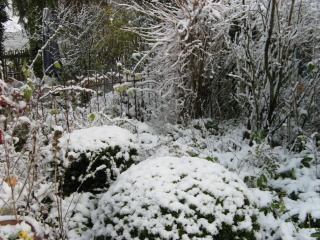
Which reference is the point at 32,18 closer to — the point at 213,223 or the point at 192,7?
the point at 192,7

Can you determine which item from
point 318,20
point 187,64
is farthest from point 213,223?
point 318,20

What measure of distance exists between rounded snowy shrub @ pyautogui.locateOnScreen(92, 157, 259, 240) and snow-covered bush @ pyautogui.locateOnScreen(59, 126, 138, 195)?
2.65 feet

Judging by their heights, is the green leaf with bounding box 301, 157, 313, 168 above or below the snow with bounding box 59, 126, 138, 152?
below

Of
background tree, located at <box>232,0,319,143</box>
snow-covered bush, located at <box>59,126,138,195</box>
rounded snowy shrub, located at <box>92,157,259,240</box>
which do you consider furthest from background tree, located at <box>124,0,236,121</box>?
rounded snowy shrub, located at <box>92,157,259,240</box>

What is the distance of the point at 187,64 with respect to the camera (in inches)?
183

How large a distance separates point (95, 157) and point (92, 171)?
15 cm

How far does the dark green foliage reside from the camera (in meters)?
3.04

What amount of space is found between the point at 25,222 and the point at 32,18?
10.0 m

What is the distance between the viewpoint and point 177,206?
1881 mm

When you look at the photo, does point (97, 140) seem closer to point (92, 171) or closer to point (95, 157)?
point (95, 157)

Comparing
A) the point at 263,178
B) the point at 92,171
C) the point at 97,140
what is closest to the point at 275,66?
the point at 263,178

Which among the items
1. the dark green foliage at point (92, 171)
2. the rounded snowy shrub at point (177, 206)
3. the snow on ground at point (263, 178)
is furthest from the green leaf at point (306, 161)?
the dark green foliage at point (92, 171)

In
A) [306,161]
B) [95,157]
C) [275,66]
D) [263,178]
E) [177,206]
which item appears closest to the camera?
[177,206]

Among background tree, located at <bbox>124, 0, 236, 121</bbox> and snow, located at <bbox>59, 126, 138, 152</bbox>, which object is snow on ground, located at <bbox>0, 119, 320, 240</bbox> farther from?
background tree, located at <bbox>124, 0, 236, 121</bbox>
